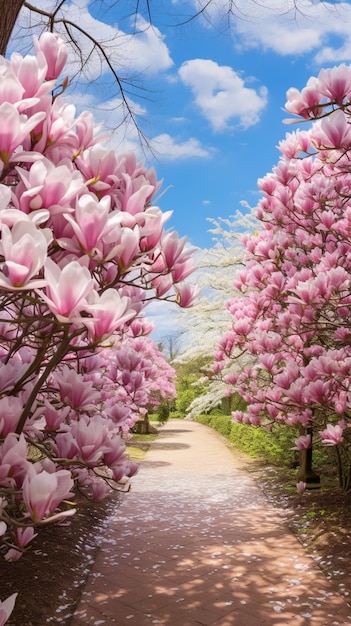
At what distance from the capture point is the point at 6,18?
10.9ft

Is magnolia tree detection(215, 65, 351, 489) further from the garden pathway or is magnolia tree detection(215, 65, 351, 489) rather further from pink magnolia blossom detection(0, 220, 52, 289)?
pink magnolia blossom detection(0, 220, 52, 289)

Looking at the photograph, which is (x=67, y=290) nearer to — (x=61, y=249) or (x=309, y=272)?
(x=61, y=249)

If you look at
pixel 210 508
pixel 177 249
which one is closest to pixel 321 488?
pixel 210 508

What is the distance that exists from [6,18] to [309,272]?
3.15 m

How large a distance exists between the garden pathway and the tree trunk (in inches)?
148

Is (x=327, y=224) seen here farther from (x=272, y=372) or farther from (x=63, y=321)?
(x=63, y=321)

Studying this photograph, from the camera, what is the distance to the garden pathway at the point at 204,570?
3900 millimetres

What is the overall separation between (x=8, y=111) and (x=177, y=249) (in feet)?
2.34

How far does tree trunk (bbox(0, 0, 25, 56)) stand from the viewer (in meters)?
3.29

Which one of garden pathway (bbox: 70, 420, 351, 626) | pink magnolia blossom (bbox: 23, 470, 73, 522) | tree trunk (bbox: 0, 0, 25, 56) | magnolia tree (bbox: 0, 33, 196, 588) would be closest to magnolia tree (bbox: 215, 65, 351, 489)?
garden pathway (bbox: 70, 420, 351, 626)

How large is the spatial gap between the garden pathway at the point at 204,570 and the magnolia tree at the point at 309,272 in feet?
3.92

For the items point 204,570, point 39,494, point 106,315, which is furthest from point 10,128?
point 204,570

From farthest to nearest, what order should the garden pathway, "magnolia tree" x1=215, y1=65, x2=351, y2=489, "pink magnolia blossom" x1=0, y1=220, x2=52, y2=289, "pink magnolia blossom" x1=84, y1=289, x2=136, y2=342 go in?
the garden pathway
"magnolia tree" x1=215, y1=65, x2=351, y2=489
"pink magnolia blossom" x1=84, y1=289, x2=136, y2=342
"pink magnolia blossom" x1=0, y1=220, x2=52, y2=289

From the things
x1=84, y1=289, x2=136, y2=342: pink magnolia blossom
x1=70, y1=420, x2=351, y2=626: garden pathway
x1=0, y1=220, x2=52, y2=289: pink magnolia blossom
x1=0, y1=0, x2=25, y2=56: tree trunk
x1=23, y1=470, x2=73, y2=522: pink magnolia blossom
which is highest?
x1=0, y1=0, x2=25, y2=56: tree trunk
